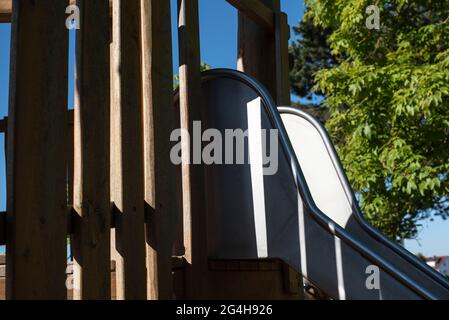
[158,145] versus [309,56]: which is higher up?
[309,56]

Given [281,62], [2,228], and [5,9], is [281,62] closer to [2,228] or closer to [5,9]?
[5,9]

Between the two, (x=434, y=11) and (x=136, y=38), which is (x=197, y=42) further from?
(x=434, y=11)

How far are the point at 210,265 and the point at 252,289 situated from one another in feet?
1.45

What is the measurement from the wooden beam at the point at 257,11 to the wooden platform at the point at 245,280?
5.37 ft

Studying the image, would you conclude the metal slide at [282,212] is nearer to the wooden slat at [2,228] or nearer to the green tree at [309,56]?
the wooden slat at [2,228]

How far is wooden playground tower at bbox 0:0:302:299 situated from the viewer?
239 centimetres

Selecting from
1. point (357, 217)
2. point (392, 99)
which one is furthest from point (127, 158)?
point (392, 99)

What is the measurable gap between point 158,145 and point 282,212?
0.74 meters

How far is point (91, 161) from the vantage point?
267 cm

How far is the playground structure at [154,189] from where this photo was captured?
242 cm

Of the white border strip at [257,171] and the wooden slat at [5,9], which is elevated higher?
the wooden slat at [5,9]

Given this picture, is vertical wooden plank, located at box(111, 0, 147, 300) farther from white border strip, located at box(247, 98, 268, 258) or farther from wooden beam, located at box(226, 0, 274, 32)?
wooden beam, located at box(226, 0, 274, 32)

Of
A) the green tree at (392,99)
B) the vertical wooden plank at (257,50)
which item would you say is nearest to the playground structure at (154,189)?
the vertical wooden plank at (257,50)
